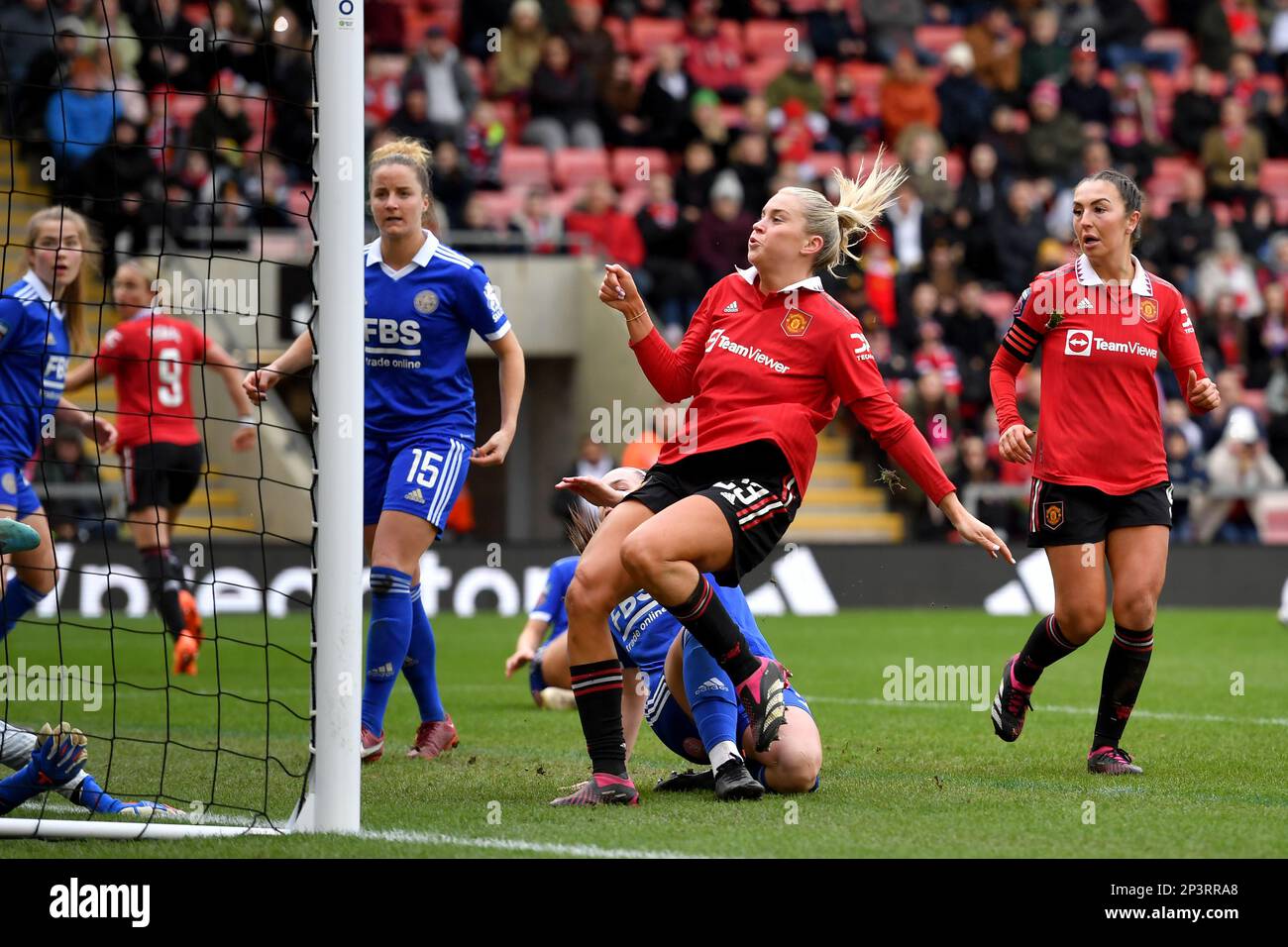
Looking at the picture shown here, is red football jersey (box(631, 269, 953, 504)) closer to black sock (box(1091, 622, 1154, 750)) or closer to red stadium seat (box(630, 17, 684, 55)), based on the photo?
black sock (box(1091, 622, 1154, 750))

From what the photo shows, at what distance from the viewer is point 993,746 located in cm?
729

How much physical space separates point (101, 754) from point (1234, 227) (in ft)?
53.0

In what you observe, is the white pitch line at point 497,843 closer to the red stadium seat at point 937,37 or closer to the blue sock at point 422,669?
the blue sock at point 422,669

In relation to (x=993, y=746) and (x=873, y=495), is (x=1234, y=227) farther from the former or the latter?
(x=993, y=746)

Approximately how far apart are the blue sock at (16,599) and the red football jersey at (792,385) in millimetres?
3068

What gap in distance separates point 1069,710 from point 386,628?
12.4 feet

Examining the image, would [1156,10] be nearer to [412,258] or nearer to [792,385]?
[412,258]

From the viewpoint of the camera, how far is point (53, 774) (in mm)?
5301

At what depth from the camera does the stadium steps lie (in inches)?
701

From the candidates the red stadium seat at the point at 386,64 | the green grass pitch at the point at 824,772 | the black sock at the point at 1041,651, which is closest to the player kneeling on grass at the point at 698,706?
the green grass pitch at the point at 824,772

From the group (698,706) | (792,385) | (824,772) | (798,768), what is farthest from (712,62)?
(798,768)

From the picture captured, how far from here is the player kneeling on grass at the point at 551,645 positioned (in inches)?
338
